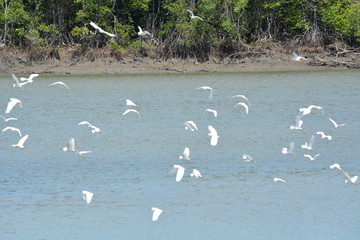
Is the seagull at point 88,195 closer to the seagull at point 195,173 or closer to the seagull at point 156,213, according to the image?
the seagull at point 156,213

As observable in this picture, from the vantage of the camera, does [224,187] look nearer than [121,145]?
Yes

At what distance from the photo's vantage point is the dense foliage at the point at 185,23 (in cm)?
3866

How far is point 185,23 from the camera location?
38375 millimetres

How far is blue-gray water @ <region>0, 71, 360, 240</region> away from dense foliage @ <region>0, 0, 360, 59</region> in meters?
10.2

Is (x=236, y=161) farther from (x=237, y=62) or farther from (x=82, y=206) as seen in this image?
(x=237, y=62)

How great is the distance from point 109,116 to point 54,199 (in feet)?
34.1

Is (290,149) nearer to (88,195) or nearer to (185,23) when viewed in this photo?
(88,195)

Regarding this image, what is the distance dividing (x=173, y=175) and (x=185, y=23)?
2269cm

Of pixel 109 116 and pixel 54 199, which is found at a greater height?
pixel 54 199

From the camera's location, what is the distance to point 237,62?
127ft

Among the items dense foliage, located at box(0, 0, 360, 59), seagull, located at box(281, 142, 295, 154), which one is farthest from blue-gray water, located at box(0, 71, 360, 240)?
dense foliage, located at box(0, 0, 360, 59)

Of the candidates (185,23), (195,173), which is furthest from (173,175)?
(185,23)

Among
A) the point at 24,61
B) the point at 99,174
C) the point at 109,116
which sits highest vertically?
the point at 99,174

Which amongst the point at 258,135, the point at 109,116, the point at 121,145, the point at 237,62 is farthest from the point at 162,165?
the point at 237,62
